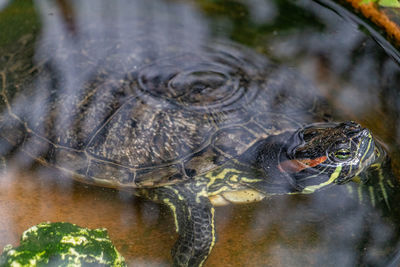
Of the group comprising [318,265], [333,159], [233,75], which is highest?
[233,75]

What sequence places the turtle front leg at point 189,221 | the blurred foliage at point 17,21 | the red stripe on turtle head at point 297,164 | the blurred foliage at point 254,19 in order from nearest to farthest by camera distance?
the turtle front leg at point 189,221
the red stripe on turtle head at point 297,164
the blurred foliage at point 17,21
the blurred foliage at point 254,19

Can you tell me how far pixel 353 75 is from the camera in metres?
5.00

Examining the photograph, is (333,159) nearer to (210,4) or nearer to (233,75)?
(233,75)

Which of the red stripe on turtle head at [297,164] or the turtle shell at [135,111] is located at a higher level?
the turtle shell at [135,111]

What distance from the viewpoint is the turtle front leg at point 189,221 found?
3389 millimetres

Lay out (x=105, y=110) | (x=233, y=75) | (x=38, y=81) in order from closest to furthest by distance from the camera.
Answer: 1. (x=105, y=110)
2. (x=38, y=81)
3. (x=233, y=75)

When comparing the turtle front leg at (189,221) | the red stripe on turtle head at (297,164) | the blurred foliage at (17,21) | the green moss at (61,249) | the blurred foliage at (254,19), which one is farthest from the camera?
the blurred foliage at (254,19)

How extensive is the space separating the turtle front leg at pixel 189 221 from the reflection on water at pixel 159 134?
0.11 meters

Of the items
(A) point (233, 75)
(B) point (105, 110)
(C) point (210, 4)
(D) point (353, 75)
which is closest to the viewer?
(B) point (105, 110)

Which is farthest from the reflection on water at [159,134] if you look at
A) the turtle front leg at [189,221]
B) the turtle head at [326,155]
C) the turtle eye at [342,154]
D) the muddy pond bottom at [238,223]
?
the turtle eye at [342,154]

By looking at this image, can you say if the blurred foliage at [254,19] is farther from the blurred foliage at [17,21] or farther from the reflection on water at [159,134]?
the blurred foliage at [17,21]

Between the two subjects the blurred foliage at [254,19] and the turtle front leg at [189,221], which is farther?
the blurred foliage at [254,19]

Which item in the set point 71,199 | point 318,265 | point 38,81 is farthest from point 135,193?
point 318,265

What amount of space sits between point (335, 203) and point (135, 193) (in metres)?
1.98
